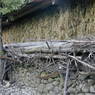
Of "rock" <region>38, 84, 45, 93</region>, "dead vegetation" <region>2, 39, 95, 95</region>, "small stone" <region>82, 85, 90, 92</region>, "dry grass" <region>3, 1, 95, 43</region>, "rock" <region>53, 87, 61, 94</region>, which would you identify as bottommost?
"rock" <region>38, 84, 45, 93</region>

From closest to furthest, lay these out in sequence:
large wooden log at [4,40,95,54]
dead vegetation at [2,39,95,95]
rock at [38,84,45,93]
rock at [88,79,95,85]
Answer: large wooden log at [4,40,95,54] → dead vegetation at [2,39,95,95] → rock at [88,79,95,85] → rock at [38,84,45,93]

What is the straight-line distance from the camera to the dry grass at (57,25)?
289 inches

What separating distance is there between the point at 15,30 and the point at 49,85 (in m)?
6.08

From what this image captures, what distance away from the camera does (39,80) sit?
8.19 metres

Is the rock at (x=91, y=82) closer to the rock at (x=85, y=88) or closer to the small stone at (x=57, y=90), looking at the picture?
the rock at (x=85, y=88)

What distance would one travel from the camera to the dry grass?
7.35m

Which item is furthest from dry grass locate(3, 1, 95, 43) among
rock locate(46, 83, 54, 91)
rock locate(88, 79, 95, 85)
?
rock locate(46, 83, 54, 91)

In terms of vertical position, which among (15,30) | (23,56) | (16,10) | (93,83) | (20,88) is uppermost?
(16,10)

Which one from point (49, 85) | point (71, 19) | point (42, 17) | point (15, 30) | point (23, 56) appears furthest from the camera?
point (15, 30)

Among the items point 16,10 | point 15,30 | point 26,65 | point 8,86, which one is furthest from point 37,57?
point 15,30

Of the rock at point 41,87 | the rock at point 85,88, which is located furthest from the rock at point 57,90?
the rock at point 85,88

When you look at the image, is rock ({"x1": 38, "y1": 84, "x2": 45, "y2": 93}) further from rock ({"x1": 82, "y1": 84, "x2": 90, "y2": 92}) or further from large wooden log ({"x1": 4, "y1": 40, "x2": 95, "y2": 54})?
rock ({"x1": 82, "y1": 84, "x2": 90, "y2": 92})

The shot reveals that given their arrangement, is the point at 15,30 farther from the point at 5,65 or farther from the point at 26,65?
the point at 26,65

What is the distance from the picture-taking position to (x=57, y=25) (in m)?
8.73
